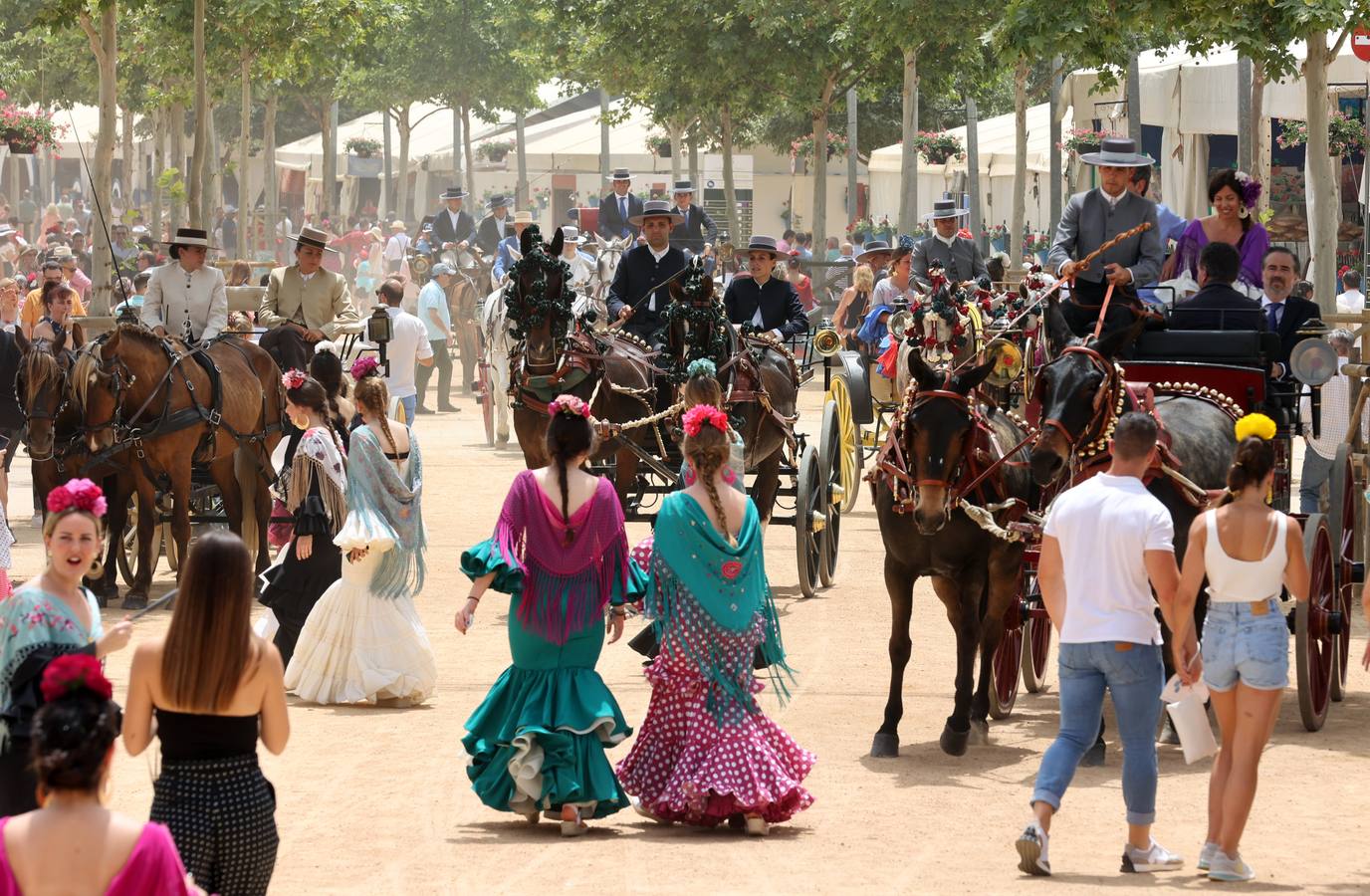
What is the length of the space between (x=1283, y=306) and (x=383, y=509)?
4942mm

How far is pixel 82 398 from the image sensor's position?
554 inches

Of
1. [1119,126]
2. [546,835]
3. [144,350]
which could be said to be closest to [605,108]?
[1119,126]

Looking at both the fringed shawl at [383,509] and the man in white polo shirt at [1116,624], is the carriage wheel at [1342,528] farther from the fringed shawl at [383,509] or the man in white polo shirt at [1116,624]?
the fringed shawl at [383,509]

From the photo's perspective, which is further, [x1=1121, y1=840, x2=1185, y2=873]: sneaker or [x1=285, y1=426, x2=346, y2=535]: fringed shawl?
[x1=285, y1=426, x2=346, y2=535]: fringed shawl

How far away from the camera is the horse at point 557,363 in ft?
45.2

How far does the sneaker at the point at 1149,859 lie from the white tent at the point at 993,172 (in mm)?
25656

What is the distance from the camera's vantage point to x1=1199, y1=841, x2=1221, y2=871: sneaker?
7.39 meters

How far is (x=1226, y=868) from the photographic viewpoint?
290 inches

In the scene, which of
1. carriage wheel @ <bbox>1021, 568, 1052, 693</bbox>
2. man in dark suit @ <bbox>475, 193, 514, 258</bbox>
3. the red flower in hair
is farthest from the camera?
man in dark suit @ <bbox>475, 193, 514, 258</bbox>

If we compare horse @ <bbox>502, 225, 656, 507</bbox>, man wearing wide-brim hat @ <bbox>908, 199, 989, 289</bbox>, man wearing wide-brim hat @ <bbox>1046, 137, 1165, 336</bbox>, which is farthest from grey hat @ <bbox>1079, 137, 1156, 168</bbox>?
man wearing wide-brim hat @ <bbox>908, 199, 989, 289</bbox>

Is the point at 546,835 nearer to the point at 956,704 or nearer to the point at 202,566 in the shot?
the point at 956,704

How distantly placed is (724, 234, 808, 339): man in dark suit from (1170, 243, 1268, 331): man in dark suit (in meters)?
4.54

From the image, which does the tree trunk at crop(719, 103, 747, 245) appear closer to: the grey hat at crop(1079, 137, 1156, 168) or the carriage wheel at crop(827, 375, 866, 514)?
the carriage wheel at crop(827, 375, 866, 514)

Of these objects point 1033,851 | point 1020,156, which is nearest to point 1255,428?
point 1033,851
